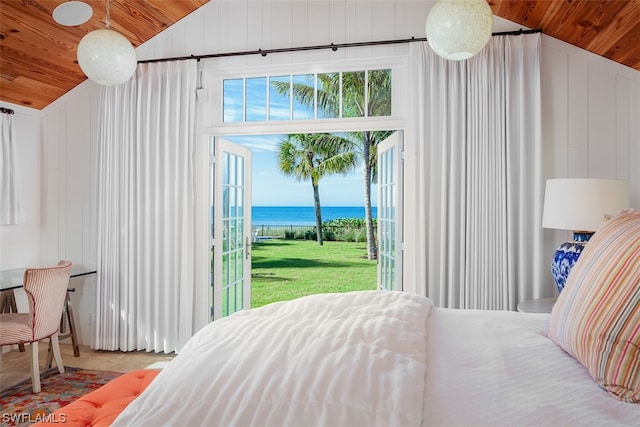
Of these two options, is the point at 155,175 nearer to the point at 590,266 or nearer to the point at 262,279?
the point at 590,266

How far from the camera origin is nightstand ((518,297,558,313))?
2645 mm

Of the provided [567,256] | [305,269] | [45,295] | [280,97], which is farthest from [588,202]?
[305,269]

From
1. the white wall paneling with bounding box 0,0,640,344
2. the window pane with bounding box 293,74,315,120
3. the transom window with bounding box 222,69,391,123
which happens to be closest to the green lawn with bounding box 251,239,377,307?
the white wall paneling with bounding box 0,0,640,344

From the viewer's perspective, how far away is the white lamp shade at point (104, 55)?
2.42 meters

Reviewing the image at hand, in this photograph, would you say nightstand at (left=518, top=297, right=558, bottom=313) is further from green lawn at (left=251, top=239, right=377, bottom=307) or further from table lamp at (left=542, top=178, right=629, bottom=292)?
green lawn at (left=251, top=239, right=377, bottom=307)

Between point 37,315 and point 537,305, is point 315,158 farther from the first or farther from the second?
point 537,305

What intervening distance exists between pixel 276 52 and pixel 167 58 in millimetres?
994

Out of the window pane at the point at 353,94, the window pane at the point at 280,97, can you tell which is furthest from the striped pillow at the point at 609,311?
the window pane at the point at 280,97

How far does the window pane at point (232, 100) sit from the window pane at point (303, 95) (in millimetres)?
482

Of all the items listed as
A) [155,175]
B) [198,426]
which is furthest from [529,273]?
A: [155,175]

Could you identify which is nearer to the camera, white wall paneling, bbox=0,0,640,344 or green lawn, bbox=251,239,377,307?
white wall paneling, bbox=0,0,640,344

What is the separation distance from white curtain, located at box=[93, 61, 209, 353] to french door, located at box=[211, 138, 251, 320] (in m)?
0.16

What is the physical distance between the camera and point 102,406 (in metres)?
1.53

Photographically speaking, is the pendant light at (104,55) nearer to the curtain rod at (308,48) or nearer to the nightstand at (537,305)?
the curtain rod at (308,48)
